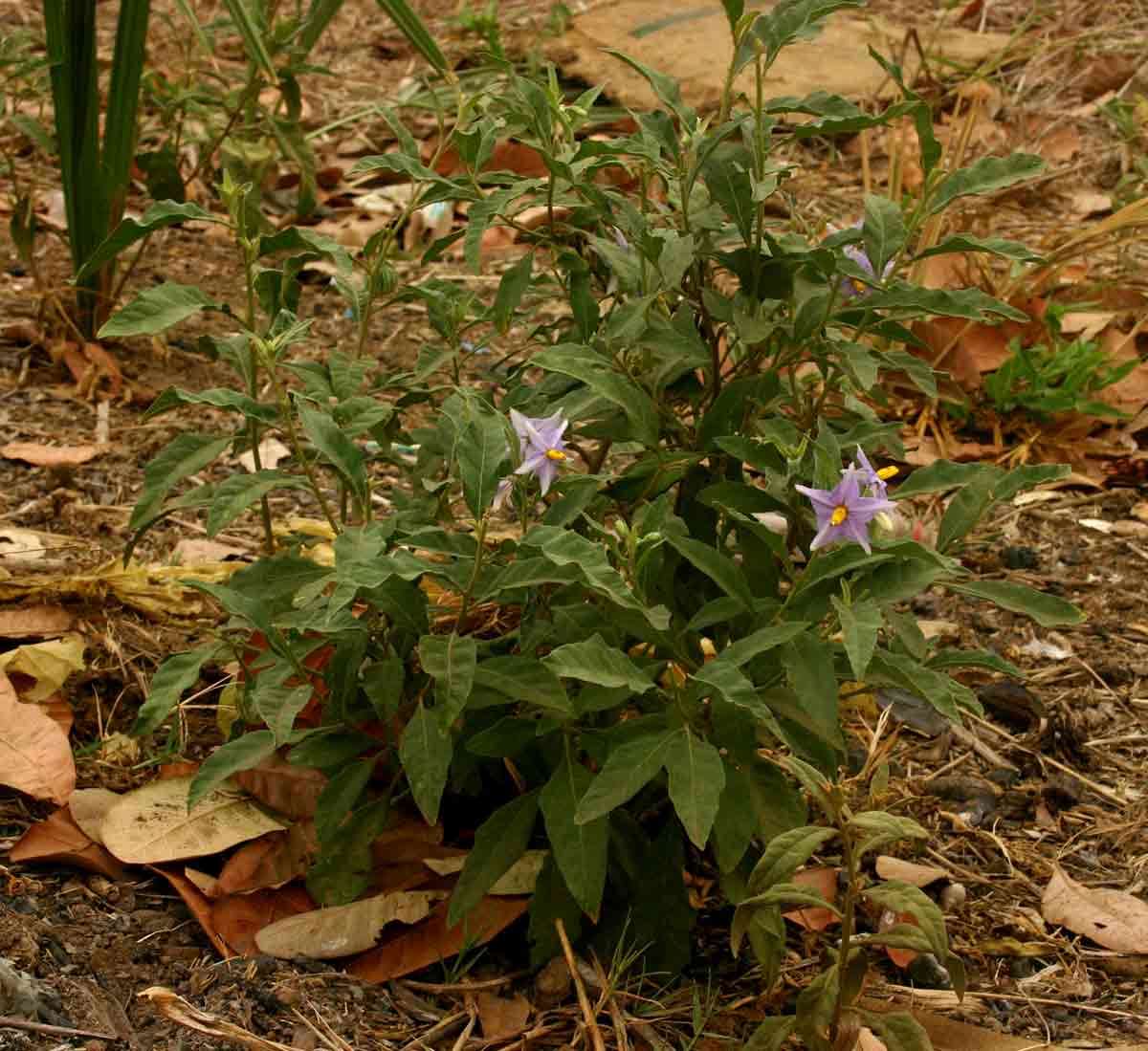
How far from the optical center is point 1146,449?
3.14m

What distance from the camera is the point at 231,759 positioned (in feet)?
5.59

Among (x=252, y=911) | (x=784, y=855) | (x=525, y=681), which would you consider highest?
(x=525, y=681)

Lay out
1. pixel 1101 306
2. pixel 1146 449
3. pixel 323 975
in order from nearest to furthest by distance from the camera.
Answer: pixel 323 975 < pixel 1146 449 < pixel 1101 306

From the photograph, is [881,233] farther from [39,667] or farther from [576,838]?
[39,667]

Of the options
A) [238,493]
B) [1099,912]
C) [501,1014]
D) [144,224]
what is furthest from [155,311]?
[1099,912]

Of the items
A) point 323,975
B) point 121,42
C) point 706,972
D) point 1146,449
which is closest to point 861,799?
point 706,972

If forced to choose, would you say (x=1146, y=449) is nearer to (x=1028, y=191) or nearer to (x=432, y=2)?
(x=1028, y=191)

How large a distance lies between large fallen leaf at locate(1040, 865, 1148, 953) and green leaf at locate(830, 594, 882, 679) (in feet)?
2.19

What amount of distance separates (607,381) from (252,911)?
76cm

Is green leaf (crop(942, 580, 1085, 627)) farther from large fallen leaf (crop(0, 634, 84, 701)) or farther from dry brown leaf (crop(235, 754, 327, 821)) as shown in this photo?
large fallen leaf (crop(0, 634, 84, 701))

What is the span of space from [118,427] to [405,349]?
0.67m

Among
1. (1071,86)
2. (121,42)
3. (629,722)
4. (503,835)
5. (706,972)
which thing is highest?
(121,42)

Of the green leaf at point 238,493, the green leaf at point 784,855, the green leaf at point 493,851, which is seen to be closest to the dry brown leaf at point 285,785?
the green leaf at point 493,851

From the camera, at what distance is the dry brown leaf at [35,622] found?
218 cm
